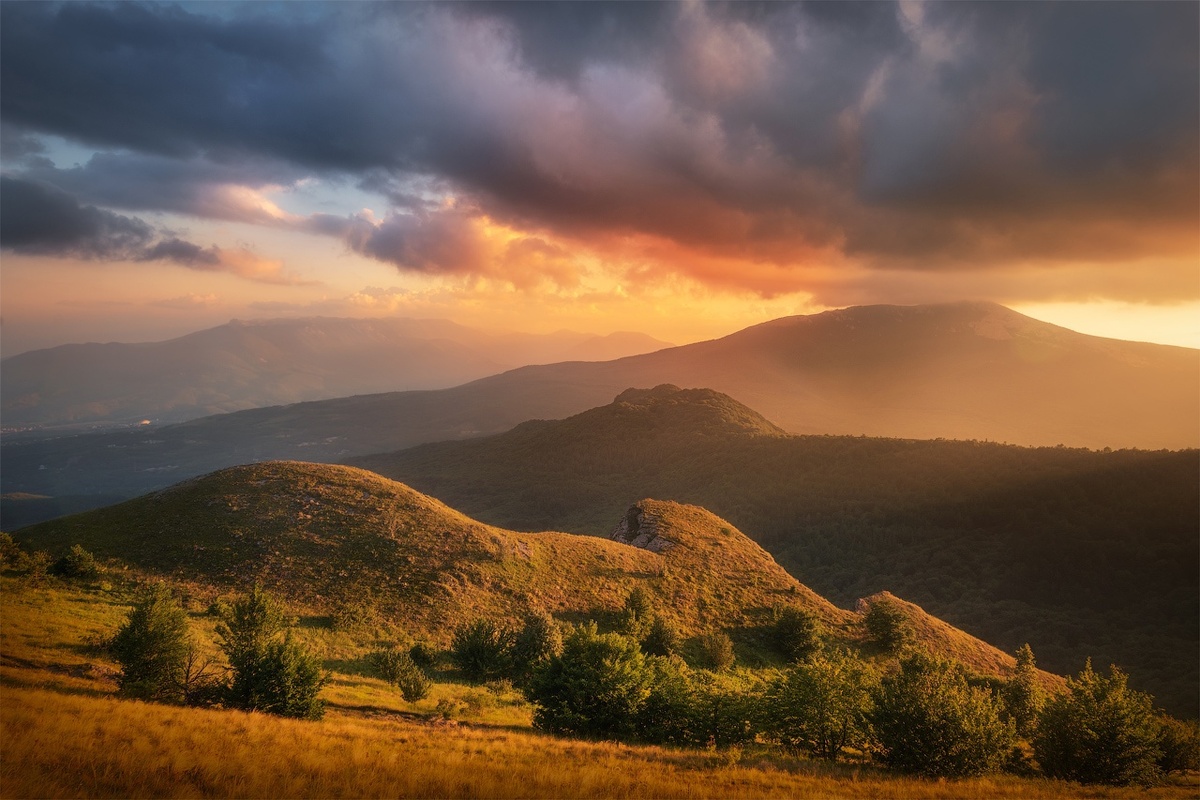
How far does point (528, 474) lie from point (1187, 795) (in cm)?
14030

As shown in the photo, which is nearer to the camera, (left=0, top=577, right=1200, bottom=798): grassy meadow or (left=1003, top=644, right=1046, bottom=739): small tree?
(left=0, top=577, right=1200, bottom=798): grassy meadow

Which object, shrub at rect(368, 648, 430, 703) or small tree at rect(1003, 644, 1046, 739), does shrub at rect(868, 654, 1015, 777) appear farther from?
shrub at rect(368, 648, 430, 703)

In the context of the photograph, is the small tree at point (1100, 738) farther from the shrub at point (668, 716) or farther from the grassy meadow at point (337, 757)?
the shrub at point (668, 716)

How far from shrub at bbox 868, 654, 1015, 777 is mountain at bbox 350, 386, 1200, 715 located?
5779 centimetres

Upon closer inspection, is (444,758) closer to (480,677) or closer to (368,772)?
(368,772)

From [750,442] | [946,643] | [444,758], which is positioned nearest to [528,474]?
[750,442]

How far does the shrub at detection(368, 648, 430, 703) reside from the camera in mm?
23562

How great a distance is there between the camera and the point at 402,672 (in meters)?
25.6

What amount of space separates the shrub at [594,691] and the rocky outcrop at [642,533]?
1184 inches

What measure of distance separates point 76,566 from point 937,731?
4393 centimetres

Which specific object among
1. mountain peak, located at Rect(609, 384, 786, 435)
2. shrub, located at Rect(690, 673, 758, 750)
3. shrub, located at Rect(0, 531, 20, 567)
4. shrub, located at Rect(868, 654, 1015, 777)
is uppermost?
mountain peak, located at Rect(609, 384, 786, 435)

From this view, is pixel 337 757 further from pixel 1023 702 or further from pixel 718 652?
pixel 1023 702

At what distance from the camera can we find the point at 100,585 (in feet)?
101

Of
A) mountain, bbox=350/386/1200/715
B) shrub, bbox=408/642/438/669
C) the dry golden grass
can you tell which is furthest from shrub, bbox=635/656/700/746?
mountain, bbox=350/386/1200/715
